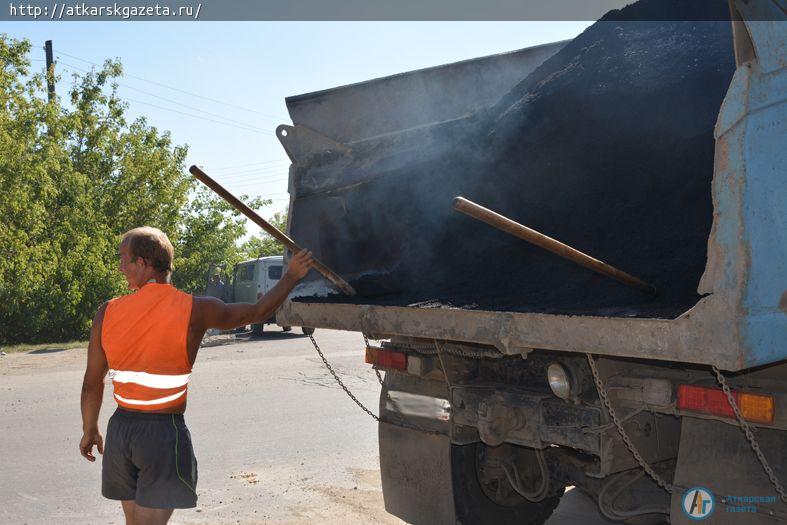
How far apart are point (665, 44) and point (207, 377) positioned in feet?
24.9

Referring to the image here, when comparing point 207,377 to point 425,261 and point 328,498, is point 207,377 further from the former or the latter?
point 425,261

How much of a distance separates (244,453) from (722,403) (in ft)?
13.7

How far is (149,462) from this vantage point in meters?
3.00

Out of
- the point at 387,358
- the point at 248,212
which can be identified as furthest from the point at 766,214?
the point at 387,358

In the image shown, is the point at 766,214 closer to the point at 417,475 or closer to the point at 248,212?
the point at 248,212

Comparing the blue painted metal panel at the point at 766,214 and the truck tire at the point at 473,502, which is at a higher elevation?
the blue painted metal panel at the point at 766,214

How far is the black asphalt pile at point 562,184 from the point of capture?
10.9 ft

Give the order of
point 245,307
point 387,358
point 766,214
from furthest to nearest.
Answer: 1. point 387,358
2. point 245,307
3. point 766,214

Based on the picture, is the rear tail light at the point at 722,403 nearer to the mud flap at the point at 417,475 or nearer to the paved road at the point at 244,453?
the mud flap at the point at 417,475

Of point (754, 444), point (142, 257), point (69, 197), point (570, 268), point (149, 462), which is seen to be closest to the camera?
point (754, 444)

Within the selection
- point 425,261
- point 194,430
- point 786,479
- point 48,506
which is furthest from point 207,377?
point 786,479

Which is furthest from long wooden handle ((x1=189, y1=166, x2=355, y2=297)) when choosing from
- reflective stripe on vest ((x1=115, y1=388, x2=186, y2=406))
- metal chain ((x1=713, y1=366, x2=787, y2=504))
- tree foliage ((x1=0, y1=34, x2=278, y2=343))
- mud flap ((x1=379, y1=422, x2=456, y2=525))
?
tree foliage ((x1=0, y1=34, x2=278, y2=343))

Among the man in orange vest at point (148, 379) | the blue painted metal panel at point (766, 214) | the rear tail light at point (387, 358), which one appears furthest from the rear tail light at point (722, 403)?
the man in orange vest at point (148, 379)

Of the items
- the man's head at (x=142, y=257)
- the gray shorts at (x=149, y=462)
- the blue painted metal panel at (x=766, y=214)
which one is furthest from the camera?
the man's head at (x=142, y=257)
